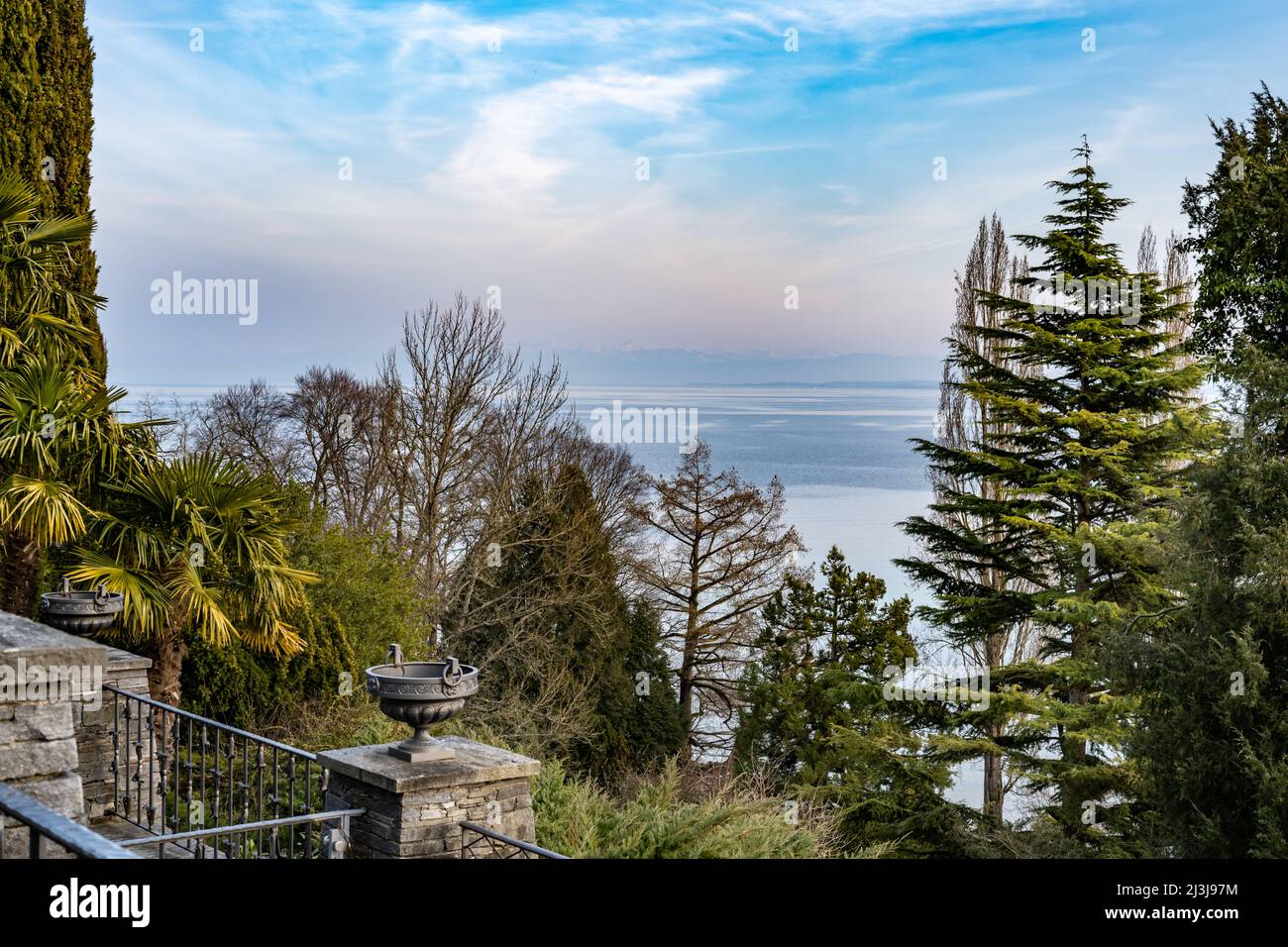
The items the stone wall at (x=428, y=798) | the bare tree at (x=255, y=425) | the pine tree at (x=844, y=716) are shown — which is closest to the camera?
the stone wall at (x=428, y=798)

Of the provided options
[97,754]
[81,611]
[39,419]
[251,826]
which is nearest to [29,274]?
[39,419]

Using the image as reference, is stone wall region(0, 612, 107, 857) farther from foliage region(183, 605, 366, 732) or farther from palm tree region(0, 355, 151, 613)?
foliage region(183, 605, 366, 732)

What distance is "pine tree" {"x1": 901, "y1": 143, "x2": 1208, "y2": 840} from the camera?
1447 centimetres

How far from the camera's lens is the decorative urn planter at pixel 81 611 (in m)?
7.82

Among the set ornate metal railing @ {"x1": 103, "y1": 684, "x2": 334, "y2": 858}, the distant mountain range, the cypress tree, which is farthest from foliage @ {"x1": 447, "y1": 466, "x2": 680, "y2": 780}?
the distant mountain range

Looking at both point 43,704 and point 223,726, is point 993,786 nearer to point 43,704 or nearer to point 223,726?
point 223,726

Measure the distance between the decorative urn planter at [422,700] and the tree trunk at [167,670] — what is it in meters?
4.66

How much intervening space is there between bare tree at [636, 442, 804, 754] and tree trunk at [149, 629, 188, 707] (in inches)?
620

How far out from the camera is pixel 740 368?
3847 cm

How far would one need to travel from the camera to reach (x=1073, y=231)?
16.2 m

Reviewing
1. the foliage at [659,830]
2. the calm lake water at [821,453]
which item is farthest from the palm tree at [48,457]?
the calm lake water at [821,453]

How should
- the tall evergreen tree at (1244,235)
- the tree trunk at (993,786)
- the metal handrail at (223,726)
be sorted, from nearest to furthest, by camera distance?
1. the metal handrail at (223,726)
2. the tall evergreen tree at (1244,235)
3. the tree trunk at (993,786)

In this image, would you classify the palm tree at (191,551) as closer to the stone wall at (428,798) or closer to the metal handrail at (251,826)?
the stone wall at (428,798)

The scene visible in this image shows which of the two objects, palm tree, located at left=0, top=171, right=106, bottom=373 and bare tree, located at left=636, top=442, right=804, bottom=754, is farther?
bare tree, located at left=636, top=442, right=804, bottom=754
